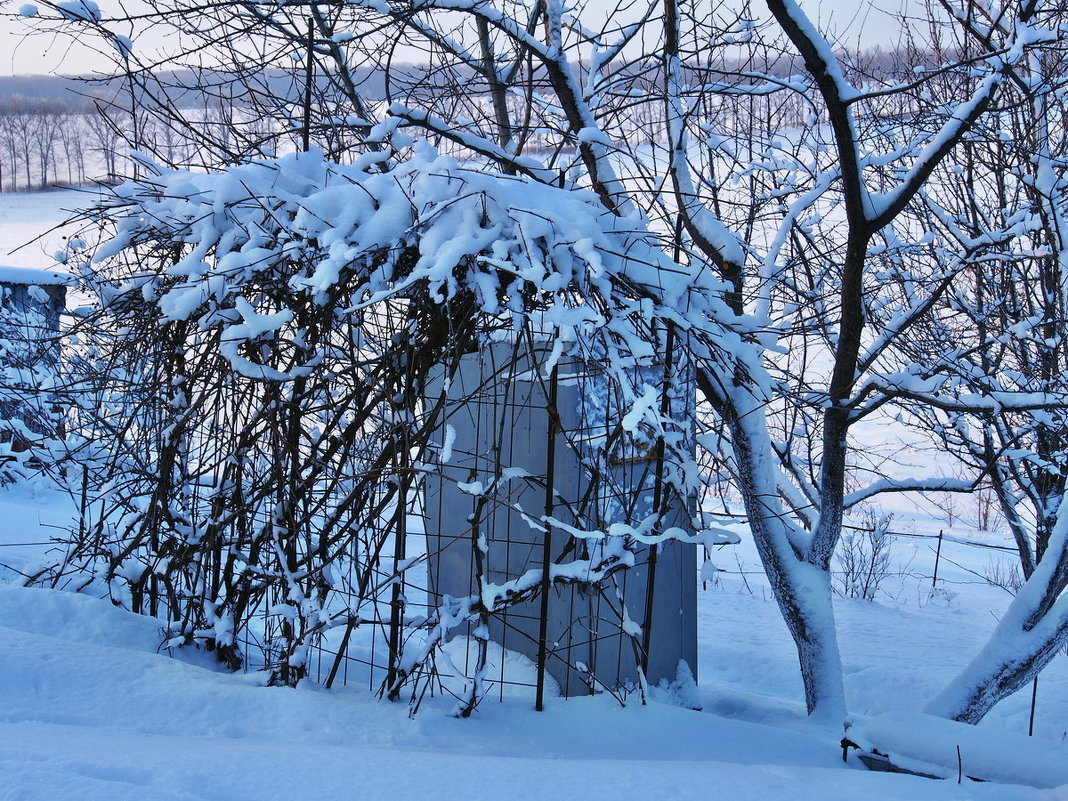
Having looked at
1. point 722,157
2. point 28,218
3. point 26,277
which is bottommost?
point 26,277

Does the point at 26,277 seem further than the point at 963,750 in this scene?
Yes

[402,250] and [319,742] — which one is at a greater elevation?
[402,250]

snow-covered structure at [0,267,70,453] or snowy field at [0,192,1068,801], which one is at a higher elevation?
snow-covered structure at [0,267,70,453]

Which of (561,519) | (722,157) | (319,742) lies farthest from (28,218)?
(319,742)

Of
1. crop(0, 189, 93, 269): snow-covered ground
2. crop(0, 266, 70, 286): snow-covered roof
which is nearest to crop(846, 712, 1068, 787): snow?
crop(0, 266, 70, 286): snow-covered roof

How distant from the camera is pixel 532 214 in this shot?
8.05 ft

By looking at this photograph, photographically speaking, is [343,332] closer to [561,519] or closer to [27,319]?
[561,519]

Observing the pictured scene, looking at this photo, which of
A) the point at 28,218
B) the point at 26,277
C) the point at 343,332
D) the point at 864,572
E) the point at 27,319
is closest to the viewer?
the point at 343,332

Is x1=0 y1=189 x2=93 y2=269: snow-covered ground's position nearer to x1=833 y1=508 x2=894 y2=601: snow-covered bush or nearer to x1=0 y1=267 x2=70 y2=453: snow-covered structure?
x1=0 y1=267 x2=70 y2=453: snow-covered structure

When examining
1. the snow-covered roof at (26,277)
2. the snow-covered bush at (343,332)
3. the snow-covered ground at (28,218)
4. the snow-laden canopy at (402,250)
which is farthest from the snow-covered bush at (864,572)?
the snow-covered ground at (28,218)

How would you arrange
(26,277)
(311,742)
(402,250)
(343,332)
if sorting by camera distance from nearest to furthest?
(311,742)
(402,250)
(343,332)
(26,277)

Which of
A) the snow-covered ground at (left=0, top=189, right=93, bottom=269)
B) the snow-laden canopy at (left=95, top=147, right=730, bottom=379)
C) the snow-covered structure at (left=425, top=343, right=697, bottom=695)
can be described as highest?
the snow-covered ground at (left=0, top=189, right=93, bottom=269)

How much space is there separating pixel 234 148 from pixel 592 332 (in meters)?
3.79

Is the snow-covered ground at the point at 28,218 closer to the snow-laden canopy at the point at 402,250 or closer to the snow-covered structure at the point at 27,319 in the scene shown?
the snow-covered structure at the point at 27,319
